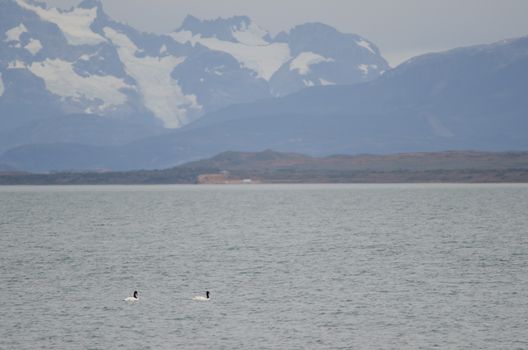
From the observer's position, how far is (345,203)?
184 metres

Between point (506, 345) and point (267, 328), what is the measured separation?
12.0 m

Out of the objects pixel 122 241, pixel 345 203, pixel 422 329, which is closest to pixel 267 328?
pixel 422 329

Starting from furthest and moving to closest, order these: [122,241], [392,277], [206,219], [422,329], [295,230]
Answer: [206,219]
[295,230]
[122,241]
[392,277]
[422,329]

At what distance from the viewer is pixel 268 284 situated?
71125 mm

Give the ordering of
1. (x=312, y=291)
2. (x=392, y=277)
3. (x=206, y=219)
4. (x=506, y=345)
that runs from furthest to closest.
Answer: (x=206, y=219), (x=392, y=277), (x=312, y=291), (x=506, y=345)

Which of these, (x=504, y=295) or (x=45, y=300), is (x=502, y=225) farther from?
(x=45, y=300)

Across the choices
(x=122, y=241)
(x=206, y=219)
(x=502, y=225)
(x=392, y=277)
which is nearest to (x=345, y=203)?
(x=206, y=219)

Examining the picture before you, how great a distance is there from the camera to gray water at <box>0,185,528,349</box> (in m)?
53.8

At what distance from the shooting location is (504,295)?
6506 cm

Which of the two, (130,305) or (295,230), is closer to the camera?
(130,305)

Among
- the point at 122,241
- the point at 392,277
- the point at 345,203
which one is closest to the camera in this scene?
the point at 392,277

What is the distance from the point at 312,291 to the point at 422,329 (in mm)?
13578

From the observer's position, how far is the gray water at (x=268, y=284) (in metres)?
53.8

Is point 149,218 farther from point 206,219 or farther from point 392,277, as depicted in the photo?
point 392,277
